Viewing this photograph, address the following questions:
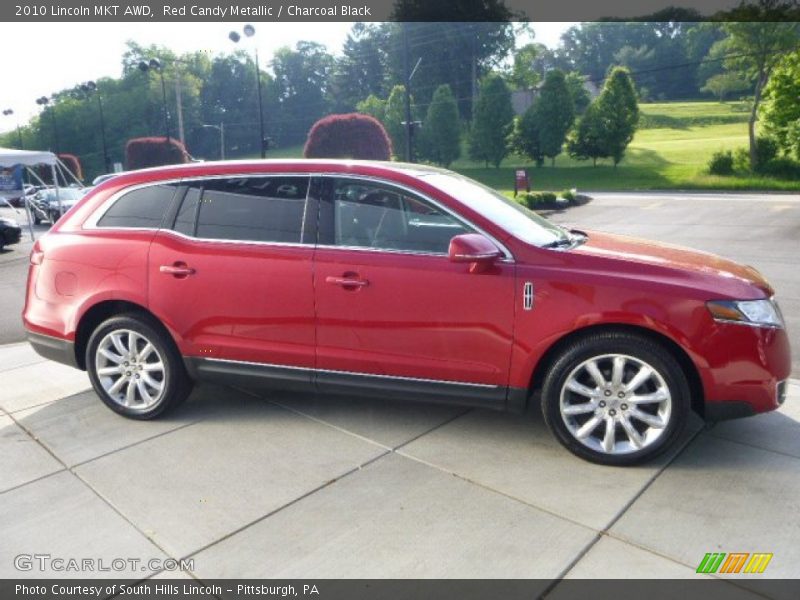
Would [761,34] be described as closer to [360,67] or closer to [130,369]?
[130,369]

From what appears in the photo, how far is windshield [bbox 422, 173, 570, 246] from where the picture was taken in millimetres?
4078

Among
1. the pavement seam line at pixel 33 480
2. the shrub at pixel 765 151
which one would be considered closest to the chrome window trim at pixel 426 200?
the pavement seam line at pixel 33 480

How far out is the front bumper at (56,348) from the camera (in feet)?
15.6

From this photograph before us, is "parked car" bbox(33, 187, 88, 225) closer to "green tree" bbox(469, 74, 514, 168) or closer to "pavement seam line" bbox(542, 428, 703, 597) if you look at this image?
"pavement seam line" bbox(542, 428, 703, 597)

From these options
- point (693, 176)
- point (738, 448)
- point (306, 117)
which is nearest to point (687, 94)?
point (306, 117)

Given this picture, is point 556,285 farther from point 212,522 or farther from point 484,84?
point 484,84

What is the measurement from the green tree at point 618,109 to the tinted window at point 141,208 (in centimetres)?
4458

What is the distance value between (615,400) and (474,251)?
43.3 inches

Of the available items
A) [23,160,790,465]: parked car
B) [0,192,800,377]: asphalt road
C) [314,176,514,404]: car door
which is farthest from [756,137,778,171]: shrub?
[314,176,514,404]: car door

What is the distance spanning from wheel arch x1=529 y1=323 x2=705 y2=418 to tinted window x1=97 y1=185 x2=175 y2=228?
2639 millimetres

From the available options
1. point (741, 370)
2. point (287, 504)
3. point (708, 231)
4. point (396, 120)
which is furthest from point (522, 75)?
point (287, 504)

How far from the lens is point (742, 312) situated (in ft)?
11.8

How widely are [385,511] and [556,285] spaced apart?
58.3 inches

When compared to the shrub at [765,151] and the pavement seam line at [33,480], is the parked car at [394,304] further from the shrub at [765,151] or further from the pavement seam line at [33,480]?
the shrub at [765,151]
